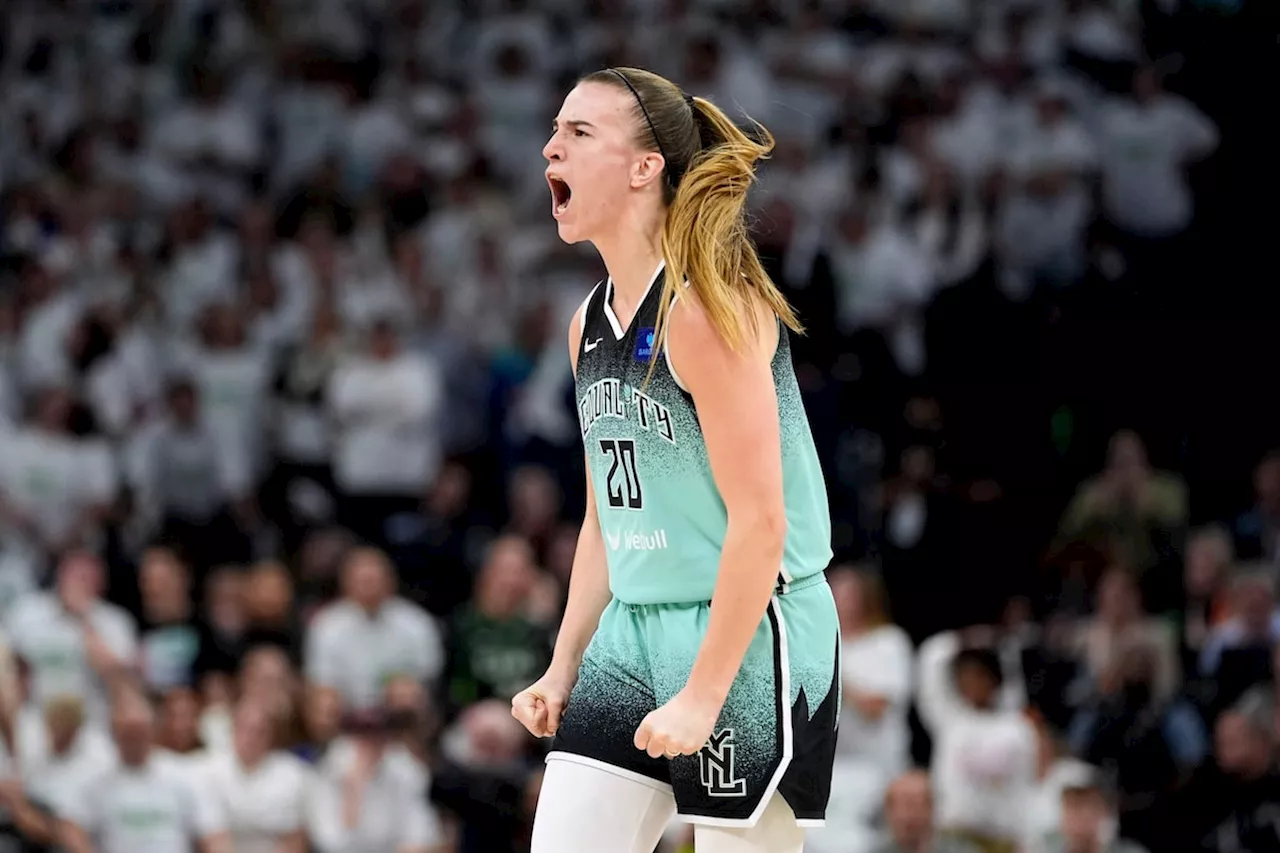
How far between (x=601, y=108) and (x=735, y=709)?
1.28 m

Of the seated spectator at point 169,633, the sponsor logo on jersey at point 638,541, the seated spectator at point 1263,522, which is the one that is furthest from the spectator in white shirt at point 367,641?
the sponsor logo on jersey at point 638,541

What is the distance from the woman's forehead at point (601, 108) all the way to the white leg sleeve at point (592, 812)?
1348mm

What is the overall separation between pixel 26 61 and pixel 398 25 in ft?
10.5

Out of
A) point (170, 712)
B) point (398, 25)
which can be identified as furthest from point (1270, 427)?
point (398, 25)

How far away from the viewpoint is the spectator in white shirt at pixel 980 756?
29.9ft

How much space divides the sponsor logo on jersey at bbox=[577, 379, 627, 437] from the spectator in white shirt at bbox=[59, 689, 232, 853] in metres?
6.18

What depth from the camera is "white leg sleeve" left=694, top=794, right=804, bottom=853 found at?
147 inches

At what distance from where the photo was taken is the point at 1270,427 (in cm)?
1166

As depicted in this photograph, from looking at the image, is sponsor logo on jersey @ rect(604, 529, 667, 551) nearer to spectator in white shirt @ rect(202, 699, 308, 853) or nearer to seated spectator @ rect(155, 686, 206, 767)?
spectator in white shirt @ rect(202, 699, 308, 853)

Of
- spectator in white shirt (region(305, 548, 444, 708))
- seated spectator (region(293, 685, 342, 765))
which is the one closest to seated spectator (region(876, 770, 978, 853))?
spectator in white shirt (region(305, 548, 444, 708))

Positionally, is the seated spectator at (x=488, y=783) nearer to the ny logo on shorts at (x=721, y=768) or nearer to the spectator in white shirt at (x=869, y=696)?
the spectator in white shirt at (x=869, y=696)

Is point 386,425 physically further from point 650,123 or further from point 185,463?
point 650,123

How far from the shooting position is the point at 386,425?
1217 centimetres

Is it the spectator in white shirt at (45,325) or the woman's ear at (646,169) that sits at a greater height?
the woman's ear at (646,169)
